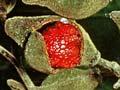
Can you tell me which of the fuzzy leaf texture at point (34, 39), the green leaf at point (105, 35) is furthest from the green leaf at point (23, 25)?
the green leaf at point (105, 35)

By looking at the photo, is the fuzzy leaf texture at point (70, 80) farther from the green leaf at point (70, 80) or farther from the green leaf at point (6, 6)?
the green leaf at point (6, 6)

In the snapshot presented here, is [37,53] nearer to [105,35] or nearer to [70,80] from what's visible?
[70,80]

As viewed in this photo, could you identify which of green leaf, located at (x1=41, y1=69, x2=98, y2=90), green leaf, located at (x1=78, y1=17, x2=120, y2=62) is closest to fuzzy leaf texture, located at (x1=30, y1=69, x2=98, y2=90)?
green leaf, located at (x1=41, y1=69, x2=98, y2=90)

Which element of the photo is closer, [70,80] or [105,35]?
[70,80]

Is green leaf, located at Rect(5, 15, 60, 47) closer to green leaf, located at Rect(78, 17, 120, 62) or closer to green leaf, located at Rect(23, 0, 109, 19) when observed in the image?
green leaf, located at Rect(23, 0, 109, 19)

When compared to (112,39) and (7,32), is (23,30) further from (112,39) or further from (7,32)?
(112,39)

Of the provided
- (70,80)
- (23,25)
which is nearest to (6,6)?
(23,25)
